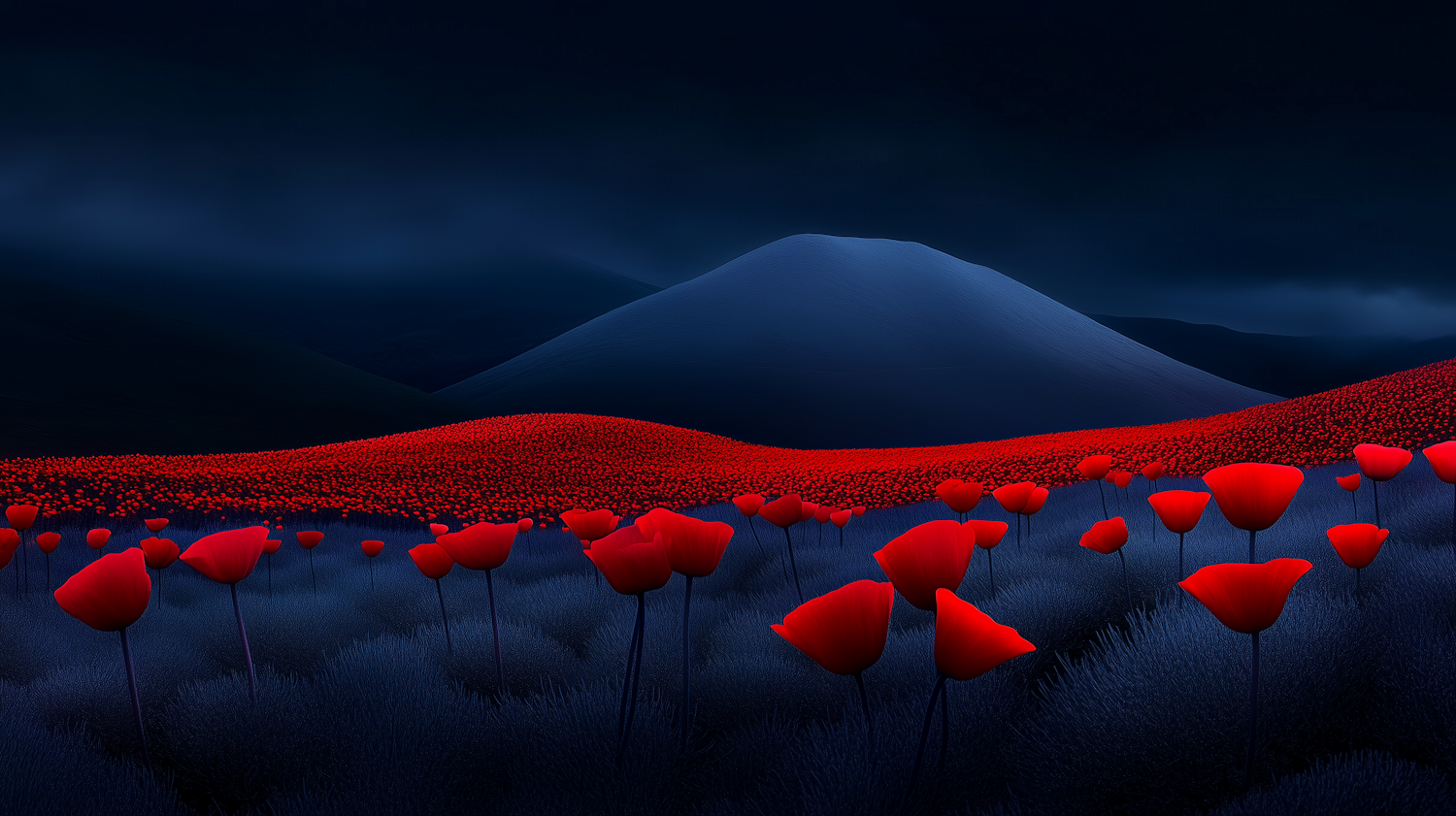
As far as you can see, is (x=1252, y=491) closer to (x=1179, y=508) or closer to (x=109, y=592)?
(x=1179, y=508)

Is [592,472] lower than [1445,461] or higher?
lower

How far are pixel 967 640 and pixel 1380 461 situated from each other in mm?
2647

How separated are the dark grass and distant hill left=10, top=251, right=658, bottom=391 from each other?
12205 cm

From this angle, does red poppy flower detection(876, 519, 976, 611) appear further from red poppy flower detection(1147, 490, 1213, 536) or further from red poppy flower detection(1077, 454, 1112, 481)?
red poppy flower detection(1077, 454, 1112, 481)

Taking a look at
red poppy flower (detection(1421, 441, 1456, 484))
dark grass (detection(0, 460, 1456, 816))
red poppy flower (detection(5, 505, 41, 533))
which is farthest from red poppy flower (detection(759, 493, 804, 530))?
red poppy flower (detection(5, 505, 41, 533))

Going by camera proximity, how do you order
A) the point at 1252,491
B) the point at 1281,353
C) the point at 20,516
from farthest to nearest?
the point at 1281,353 → the point at 20,516 → the point at 1252,491

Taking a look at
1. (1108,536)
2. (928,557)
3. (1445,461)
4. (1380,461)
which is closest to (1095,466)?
(1380,461)

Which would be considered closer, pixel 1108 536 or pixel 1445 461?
pixel 1108 536

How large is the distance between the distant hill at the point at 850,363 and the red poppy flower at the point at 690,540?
25861 mm

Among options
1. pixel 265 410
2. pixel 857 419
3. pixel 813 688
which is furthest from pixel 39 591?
pixel 857 419

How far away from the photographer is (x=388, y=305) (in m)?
151

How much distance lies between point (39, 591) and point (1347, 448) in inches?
477

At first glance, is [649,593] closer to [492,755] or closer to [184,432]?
[492,755]

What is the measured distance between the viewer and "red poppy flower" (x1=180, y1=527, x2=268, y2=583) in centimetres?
183
